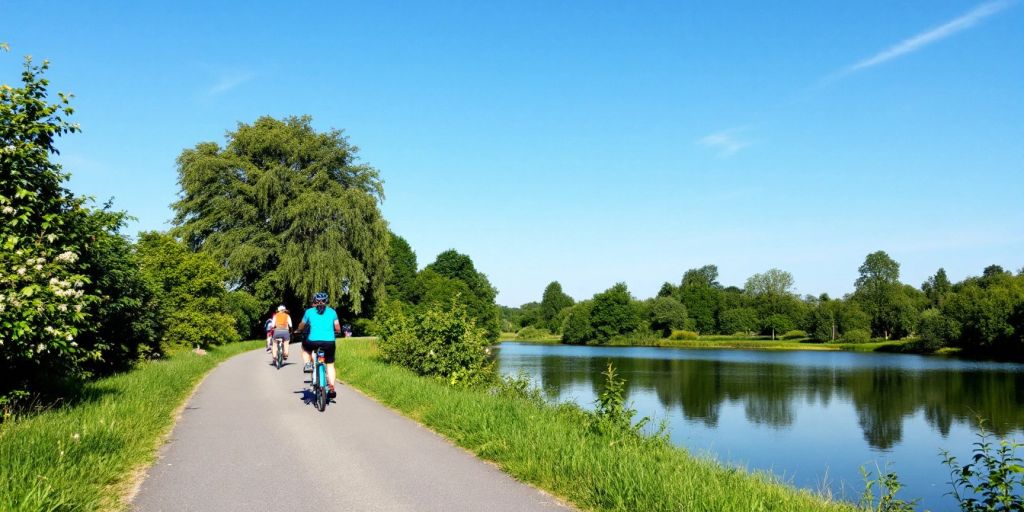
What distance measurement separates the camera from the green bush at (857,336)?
84.8 m

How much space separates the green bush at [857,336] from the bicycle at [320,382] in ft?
289

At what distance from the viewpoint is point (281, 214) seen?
3694cm

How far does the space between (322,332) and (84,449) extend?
4.69m

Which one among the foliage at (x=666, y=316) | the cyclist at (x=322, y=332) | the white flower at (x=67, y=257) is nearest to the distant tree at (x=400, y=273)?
the foliage at (x=666, y=316)

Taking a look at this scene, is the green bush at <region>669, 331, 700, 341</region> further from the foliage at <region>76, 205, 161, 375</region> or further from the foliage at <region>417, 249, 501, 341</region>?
the foliage at <region>76, 205, 161, 375</region>

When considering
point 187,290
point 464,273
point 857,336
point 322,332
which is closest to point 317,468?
point 322,332

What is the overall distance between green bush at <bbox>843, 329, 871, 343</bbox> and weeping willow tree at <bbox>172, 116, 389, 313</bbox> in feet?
226

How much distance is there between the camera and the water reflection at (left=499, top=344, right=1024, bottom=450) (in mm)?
21906

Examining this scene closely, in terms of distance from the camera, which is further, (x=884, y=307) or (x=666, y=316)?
(x=666, y=316)

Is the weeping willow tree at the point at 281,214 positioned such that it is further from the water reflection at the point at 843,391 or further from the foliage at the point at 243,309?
the water reflection at the point at 843,391

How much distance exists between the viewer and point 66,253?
7.52 m

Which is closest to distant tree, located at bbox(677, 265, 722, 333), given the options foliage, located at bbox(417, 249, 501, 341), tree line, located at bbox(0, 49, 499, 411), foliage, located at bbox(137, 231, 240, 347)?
foliage, located at bbox(417, 249, 501, 341)

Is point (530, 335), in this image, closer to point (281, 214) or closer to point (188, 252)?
point (281, 214)

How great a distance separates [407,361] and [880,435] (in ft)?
45.0
